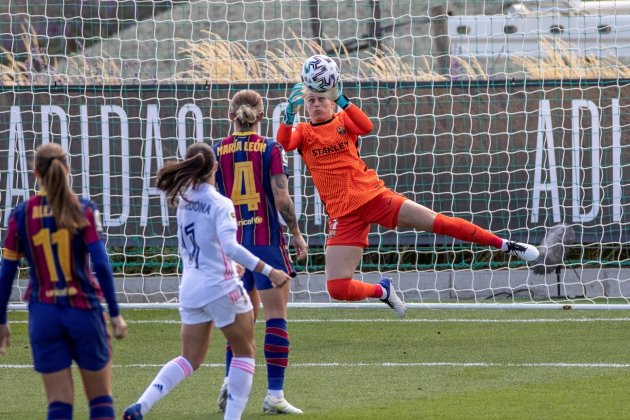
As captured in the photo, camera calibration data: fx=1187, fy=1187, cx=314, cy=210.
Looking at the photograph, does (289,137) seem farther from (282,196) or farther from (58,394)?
(58,394)

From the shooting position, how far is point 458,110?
13398mm

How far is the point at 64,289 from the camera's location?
5.40m

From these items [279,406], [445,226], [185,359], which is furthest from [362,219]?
[185,359]

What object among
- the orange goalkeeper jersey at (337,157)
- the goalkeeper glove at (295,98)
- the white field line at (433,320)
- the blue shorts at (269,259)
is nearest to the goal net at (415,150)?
the white field line at (433,320)

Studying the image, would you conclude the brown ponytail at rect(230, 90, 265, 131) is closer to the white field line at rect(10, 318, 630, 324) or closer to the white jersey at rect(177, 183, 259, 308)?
the white jersey at rect(177, 183, 259, 308)

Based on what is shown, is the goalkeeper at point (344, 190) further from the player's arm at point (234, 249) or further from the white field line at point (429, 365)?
the player's arm at point (234, 249)

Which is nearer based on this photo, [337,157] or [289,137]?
[289,137]

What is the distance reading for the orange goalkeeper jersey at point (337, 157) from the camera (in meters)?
9.09

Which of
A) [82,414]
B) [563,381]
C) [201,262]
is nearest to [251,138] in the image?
[201,262]

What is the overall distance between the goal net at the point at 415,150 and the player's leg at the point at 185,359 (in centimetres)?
681

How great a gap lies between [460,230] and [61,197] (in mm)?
4852

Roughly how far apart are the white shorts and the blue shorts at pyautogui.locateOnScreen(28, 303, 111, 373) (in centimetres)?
83

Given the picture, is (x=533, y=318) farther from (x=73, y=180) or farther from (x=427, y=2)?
(x=73, y=180)

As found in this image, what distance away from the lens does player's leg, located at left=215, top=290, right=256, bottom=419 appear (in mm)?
6203
